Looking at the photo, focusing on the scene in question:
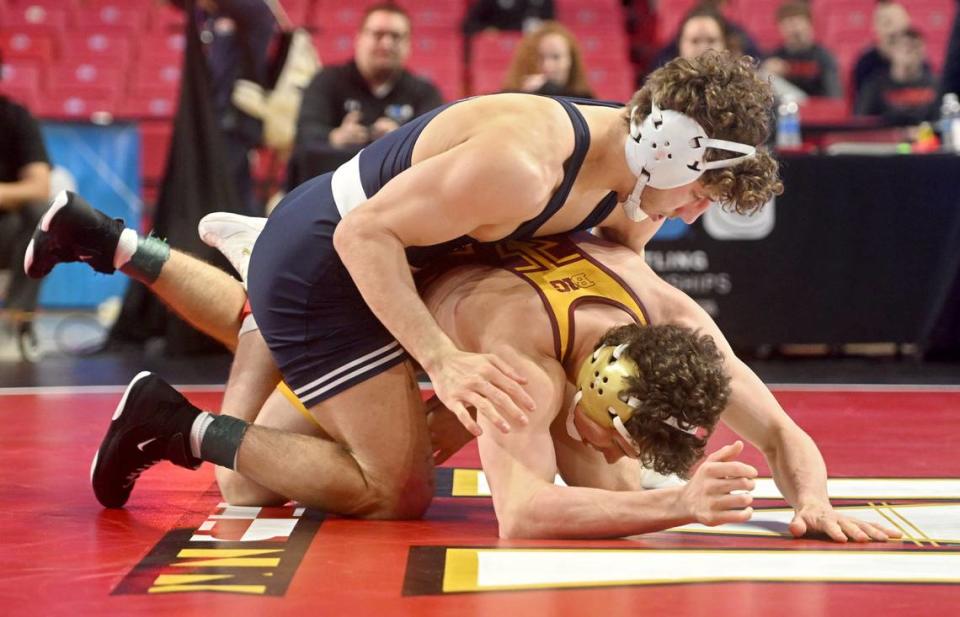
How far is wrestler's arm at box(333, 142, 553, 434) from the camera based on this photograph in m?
3.00

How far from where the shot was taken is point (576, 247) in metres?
3.51

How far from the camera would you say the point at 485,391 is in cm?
293

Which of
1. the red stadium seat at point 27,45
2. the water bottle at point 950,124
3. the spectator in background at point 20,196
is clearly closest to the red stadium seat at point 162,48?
the red stadium seat at point 27,45

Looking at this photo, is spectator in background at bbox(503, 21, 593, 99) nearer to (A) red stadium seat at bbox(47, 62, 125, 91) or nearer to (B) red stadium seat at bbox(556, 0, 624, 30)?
(B) red stadium seat at bbox(556, 0, 624, 30)

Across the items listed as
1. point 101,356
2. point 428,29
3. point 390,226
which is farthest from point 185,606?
point 428,29

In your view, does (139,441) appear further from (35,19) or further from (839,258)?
(35,19)

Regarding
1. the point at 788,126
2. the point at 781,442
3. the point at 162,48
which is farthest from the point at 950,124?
the point at 162,48

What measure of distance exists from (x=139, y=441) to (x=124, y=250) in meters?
0.72

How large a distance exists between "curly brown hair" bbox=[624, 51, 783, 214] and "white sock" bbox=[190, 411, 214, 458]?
131 cm

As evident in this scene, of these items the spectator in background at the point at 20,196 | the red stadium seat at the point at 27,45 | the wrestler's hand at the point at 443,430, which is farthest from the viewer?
the red stadium seat at the point at 27,45

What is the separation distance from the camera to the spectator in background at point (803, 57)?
8867 mm

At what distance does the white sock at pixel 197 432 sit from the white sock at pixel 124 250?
28.6 inches

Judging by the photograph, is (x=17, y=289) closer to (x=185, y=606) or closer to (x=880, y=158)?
(x=880, y=158)

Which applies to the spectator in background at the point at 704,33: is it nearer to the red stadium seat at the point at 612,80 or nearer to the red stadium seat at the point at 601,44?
the red stadium seat at the point at 612,80
